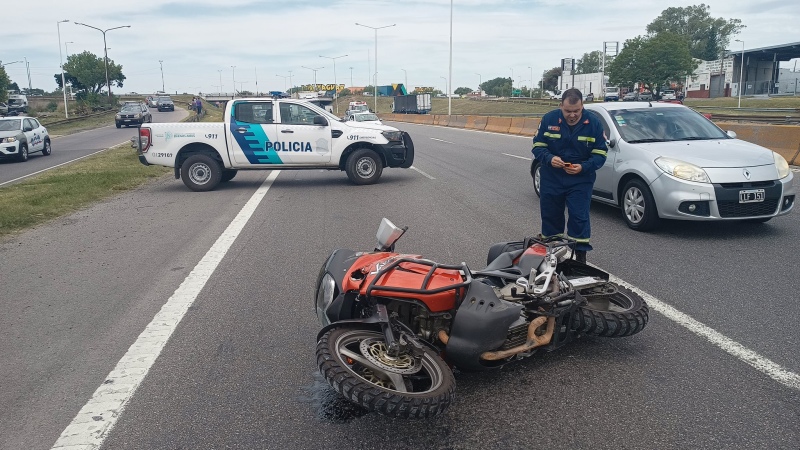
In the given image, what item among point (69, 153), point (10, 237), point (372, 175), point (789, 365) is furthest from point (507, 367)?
point (69, 153)

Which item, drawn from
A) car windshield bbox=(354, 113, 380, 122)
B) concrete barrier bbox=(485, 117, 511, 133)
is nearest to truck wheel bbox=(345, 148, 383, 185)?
concrete barrier bbox=(485, 117, 511, 133)

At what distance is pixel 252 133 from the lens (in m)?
13.4

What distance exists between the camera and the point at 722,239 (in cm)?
781

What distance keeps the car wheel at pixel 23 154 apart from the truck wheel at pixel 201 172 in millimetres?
13380

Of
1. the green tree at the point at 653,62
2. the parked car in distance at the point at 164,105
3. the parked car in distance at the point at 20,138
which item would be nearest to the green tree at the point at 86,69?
the parked car in distance at the point at 164,105

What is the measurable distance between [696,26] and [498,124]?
114 meters

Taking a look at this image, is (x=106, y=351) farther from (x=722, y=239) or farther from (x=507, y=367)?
(x=722, y=239)

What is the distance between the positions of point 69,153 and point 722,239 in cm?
2587

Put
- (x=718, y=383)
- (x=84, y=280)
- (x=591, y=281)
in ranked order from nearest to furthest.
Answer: (x=718, y=383)
(x=591, y=281)
(x=84, y=280)

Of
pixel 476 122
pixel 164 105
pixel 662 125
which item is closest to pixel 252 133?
pixel 662 125

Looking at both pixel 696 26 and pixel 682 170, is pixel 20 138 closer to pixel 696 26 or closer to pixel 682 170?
pixel 682 170

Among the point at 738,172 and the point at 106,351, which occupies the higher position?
the point at 738,172

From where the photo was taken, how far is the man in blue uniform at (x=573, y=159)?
20.1ft

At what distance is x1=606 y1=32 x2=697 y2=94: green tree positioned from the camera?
75125 mm
